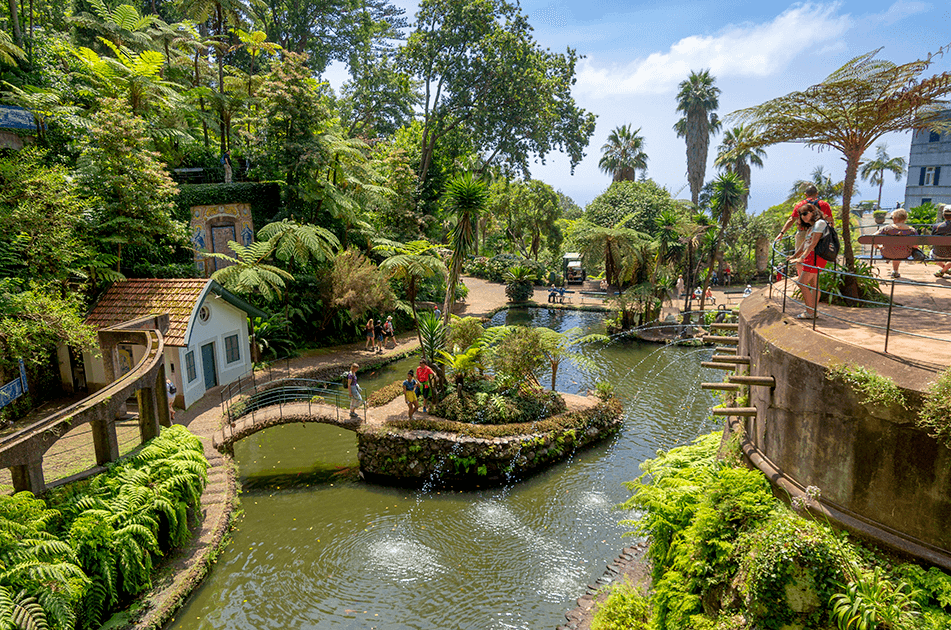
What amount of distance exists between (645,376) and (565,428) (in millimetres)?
8286

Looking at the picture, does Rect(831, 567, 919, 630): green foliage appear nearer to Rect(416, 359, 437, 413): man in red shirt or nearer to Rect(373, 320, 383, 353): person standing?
Rect(416, 359, 437, 413): man in red shirt

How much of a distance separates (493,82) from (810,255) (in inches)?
1062

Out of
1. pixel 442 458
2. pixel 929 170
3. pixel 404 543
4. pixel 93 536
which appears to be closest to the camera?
pixel 93 536

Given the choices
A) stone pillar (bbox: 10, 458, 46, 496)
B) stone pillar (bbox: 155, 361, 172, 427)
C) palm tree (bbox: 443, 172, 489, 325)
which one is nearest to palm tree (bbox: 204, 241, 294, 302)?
stone pillar (bbox: 155, 361, 172, 427)

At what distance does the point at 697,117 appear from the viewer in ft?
179

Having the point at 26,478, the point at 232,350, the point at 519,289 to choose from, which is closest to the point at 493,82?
the point at 519,289

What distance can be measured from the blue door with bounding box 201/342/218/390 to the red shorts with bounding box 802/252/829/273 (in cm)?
1639

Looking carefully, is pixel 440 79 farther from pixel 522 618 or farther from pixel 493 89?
pixel 522 618

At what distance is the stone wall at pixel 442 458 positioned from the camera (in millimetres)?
13281

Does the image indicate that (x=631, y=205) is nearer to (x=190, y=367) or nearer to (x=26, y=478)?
(x=190, y=367)

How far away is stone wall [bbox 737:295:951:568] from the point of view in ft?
16.6

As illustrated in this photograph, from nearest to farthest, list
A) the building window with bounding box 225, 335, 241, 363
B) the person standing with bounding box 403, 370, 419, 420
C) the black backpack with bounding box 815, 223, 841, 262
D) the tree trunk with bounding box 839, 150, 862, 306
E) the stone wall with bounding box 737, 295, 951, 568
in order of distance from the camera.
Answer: the stone wall with bounding box 737, 295, 951, 568, the black backpack with bounding box 815, 223, 841, 262, the tree trunk with bounding box 839, 150, 862, 306, the person standing with bounding box 403, 370, 419, 420, the building window with bounding box 225, 335, 241, 363

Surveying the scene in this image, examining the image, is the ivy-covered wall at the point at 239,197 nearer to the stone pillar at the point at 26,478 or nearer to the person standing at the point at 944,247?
the stone pillar at the point at 26,478

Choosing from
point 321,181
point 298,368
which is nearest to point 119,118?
point 321,181
